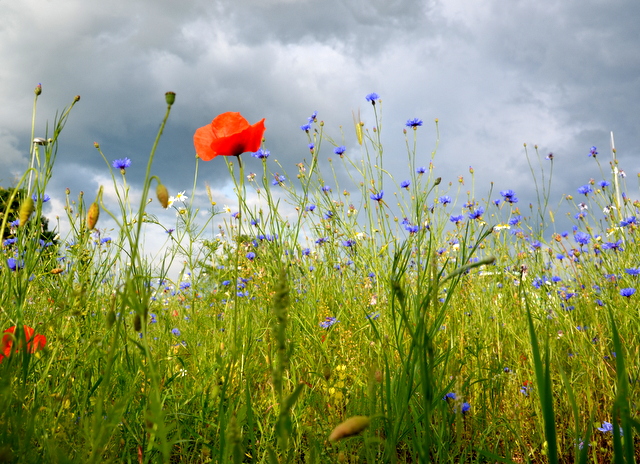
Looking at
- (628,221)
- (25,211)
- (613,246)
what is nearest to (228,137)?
(25,211)

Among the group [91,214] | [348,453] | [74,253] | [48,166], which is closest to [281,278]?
[91,214]

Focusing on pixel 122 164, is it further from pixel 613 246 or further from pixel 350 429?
pixel 613 246

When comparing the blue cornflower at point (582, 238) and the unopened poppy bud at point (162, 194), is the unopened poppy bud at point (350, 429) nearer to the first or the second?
the unopened poppy bud at point (162, 194)

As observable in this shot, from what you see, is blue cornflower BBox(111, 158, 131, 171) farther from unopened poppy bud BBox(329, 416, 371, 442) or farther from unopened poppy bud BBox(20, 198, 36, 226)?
unopened poppy bud BBox(329, 416, 371, 442)

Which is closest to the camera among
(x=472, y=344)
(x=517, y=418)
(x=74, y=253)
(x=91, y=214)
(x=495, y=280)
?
(x=91, y=214)

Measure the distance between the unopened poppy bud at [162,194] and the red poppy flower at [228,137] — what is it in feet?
2.03

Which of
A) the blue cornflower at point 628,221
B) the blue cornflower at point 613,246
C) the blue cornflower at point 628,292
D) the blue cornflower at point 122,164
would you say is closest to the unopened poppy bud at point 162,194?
the blue cornflower at point 122,164

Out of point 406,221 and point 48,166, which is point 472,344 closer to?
point 406,221

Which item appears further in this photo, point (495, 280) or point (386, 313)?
point (495, 280)

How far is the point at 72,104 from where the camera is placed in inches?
64.0

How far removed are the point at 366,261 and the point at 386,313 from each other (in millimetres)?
593

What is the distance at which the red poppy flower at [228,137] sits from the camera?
1478 millimetres

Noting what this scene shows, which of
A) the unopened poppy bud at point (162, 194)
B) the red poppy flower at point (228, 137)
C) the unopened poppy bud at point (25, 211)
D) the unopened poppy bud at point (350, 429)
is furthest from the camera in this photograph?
the red poppy flower at point (228, 137)

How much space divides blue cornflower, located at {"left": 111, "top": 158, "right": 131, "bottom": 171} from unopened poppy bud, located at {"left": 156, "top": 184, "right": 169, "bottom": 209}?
2.22m
